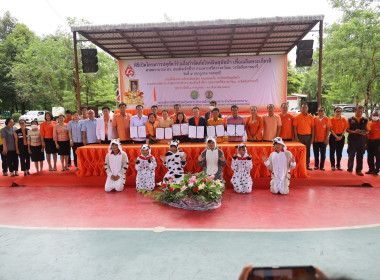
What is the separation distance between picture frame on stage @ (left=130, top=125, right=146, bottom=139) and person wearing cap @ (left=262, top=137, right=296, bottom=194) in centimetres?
263

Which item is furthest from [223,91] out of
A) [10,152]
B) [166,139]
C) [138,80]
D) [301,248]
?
[301,248]

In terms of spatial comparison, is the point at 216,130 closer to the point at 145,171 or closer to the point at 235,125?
the point at 235,125

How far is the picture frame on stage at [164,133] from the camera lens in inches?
238

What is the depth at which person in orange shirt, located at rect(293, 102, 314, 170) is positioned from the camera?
6.12 m

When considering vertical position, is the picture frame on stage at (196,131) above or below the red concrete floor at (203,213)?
above

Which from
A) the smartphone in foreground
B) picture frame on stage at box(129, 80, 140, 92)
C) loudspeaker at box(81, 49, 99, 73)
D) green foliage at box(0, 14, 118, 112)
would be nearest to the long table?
loudspeaker at box(81, 49, 99, 73)

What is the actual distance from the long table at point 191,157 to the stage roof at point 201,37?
3.60 m

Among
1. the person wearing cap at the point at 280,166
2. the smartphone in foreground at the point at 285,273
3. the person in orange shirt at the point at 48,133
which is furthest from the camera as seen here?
the person in orange shirt at the point at 48,133

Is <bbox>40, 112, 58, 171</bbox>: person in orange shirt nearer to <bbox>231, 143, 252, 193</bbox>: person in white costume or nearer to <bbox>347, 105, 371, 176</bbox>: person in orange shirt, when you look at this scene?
<bbox>231, 143, 252, 193</bbox>: person in white costume

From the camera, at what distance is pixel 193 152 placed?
5.72 m

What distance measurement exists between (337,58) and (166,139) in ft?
37.2

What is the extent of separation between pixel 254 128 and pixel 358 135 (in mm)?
2231

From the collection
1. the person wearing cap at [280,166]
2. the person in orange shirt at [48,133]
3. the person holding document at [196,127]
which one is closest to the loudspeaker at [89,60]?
the person in orange shirt at [48,133]

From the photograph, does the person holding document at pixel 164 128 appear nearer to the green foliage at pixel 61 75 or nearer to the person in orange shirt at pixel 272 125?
the person in orange shirt at pixel 272 125
